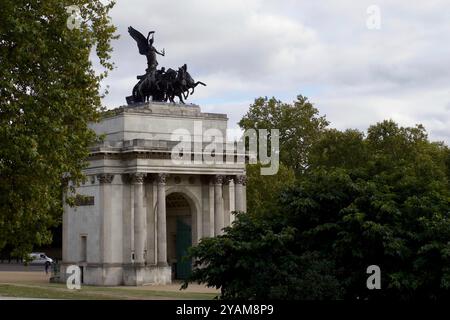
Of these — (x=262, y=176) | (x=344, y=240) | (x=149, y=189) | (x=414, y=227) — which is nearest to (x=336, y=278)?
(x=344, y=240)

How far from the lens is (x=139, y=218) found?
57188mm

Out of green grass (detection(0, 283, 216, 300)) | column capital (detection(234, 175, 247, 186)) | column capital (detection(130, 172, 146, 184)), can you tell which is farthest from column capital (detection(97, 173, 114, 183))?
green grass (detection(0, 283, 216, 300))

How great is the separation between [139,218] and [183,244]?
5.94m

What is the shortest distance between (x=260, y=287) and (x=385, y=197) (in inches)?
188

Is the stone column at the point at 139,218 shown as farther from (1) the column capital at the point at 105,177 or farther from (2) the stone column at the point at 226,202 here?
(2) the stone column at the point at 226,202

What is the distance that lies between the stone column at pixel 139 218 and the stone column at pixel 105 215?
5.06ft

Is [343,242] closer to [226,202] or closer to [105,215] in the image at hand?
[105,215]

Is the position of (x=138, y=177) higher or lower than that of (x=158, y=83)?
lower

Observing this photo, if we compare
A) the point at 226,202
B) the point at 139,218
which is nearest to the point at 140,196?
the point at 139,218

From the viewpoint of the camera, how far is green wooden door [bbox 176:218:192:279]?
61406mm

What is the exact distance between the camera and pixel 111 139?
58531 mm

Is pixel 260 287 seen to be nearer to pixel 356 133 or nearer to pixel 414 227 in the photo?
pixel 414 227
